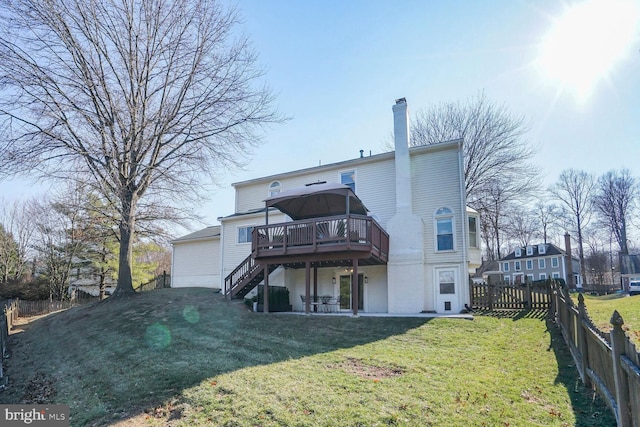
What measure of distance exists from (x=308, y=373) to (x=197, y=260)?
60.3ft

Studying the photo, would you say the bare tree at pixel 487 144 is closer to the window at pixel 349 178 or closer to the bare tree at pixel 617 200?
the window at pixel 349 178

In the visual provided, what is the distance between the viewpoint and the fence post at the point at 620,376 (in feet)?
12.9

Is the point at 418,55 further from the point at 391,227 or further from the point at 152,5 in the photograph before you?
the point at 152,5

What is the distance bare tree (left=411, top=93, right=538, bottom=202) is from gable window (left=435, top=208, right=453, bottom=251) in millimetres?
11593

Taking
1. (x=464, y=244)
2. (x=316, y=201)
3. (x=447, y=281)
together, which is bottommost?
(x=447, y=281)

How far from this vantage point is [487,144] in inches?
1022

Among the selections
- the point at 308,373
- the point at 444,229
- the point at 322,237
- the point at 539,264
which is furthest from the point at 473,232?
the point at 539,264

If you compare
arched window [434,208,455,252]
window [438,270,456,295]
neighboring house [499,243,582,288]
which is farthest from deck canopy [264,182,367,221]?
neighboring house [499,243,582,288]

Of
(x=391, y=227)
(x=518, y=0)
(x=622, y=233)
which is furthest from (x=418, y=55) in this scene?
(x=622, y=233)

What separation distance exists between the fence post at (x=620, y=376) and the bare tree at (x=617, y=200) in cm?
5259

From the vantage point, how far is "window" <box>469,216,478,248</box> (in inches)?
662

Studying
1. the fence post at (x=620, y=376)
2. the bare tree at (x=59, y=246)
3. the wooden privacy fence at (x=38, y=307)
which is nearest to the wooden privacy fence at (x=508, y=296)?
the fence post at (x=620, y=376)

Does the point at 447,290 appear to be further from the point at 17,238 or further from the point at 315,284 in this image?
the point at 17,238

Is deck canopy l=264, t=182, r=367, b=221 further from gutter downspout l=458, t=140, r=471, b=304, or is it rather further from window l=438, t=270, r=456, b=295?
window l=438, t=270, r=456, b=295
